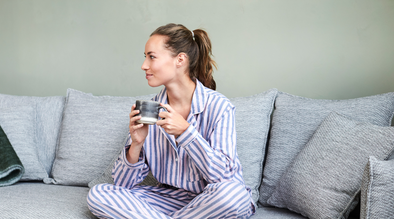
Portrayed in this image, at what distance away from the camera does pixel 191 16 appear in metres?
2.17

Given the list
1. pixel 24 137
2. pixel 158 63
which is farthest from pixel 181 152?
pixel 24 137

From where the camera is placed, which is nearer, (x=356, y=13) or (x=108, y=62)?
(x=356, y=13)

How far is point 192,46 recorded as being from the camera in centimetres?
146

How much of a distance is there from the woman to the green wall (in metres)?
0.62

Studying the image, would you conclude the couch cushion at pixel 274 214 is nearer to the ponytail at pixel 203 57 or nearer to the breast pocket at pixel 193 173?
the breast pocket at pixel 193 173

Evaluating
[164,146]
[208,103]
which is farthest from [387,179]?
[164,146]

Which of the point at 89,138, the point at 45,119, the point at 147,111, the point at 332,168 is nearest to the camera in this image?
the point at 147,111

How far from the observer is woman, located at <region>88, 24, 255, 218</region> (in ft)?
3.92

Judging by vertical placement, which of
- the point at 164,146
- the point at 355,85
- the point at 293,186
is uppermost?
the point at 355,85

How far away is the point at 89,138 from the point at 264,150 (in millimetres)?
968

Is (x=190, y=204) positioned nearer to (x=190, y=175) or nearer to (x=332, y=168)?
(x=190, y=175)

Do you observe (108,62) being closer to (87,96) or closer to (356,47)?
(87,96)

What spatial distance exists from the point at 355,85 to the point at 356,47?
0.21 metres

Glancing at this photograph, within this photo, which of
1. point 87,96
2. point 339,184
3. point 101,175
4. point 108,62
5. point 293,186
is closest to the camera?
point 339,184
